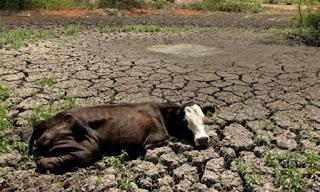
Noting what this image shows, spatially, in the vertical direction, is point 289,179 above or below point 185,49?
below

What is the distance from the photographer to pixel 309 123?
488cm

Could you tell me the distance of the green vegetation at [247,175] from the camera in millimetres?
3645

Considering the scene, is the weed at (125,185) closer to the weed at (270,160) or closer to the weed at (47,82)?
the weed at (270,160)

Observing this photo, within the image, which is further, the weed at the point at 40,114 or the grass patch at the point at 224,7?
the grass patch at the point at 224,7

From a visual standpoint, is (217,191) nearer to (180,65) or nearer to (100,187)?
(100,187)

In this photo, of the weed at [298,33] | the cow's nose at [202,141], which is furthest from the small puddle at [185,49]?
the cow's nose at [202,141]

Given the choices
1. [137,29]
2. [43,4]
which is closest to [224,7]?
[43,4]

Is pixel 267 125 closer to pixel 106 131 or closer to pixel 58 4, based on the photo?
pixel 106 131

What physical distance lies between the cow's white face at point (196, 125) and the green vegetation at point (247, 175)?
371mm

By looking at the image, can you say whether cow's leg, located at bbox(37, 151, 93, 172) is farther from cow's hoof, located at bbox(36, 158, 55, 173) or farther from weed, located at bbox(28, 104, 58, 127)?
weed, located at bbox(28, 104, 58, 127)

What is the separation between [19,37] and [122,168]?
6779 mm

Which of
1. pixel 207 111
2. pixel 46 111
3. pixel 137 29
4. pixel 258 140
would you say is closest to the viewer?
pixel 258 140

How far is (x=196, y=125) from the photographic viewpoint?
13.9 ft

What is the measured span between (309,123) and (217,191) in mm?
1780
